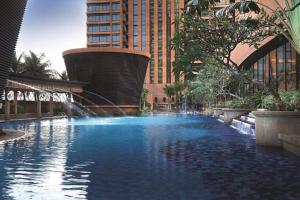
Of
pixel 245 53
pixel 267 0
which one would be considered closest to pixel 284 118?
pixel 267 0

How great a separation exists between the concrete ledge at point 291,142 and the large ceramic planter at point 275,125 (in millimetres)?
549

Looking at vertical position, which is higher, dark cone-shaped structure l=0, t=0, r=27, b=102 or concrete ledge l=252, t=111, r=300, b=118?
dark cone-shaped structure l=0, t=0, r=27, b=102

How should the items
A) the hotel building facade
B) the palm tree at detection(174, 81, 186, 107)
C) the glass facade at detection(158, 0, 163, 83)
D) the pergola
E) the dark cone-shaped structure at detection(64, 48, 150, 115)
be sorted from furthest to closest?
the glass facade at detection(158, 0, 163, 83) < the hotel building facade < the palm tree at detection(174, 81, 186, 107) < the dark cone-shaped structure at detection(64, 48, 150, 115) < the pergola

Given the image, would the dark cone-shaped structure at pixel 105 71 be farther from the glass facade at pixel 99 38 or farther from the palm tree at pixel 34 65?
the glass facade at pixel 99 38

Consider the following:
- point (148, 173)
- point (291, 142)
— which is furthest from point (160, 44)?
point (148, 173)

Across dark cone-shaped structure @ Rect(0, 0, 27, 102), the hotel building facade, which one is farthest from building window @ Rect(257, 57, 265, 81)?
the hotel building facade

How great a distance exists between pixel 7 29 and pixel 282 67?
24690 mm

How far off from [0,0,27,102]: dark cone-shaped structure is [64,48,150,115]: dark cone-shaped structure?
36.7m

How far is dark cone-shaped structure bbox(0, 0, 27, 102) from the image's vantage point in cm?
1808

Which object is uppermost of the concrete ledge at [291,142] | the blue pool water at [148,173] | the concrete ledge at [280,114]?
the concrete ledge at [280,114]

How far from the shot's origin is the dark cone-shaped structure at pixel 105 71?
2219 inches

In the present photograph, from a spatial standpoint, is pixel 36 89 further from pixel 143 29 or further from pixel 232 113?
pixel 143 29

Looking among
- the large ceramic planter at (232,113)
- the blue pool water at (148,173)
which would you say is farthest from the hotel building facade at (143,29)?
the blue pool water at (148,173)

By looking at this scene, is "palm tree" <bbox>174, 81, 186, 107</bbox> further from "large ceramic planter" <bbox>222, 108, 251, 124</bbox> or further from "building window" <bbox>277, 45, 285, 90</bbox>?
"large ceramic planter" <bbox>222, 108, 251, 124</bbox>
